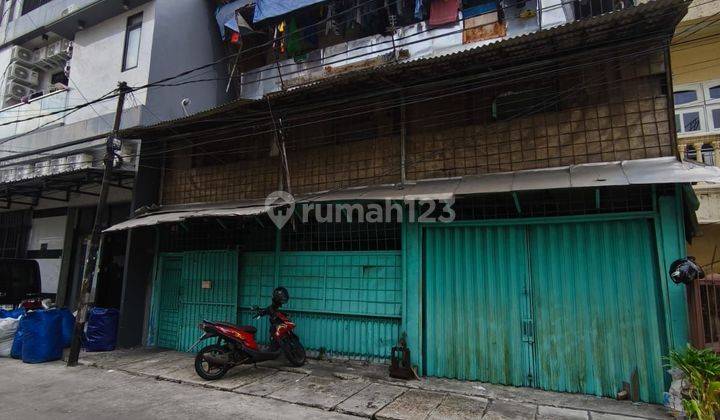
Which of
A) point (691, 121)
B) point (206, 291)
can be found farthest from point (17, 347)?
point (691, 121)

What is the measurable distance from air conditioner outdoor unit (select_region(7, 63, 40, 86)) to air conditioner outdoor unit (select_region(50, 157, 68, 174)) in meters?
5.23

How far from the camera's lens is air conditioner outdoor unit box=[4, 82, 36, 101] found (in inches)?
573

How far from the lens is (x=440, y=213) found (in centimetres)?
677

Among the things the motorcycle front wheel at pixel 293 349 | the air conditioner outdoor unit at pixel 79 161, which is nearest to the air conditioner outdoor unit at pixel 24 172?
the air conditioner outdoor unit at pixel 79 161

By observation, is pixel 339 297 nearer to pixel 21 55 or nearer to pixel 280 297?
pixel 280 297

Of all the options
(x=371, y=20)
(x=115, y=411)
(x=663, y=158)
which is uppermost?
(x=371, y=20)

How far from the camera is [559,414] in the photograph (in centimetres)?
495

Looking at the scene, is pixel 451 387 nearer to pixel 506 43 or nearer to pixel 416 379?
pixel 416 379

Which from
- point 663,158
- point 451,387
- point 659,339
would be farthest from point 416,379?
point 663,158

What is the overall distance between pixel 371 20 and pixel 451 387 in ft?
27.6

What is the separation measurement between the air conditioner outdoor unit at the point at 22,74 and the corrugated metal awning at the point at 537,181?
39.0ft

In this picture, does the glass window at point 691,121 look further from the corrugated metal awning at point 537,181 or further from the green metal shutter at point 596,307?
the green metal shutter at point 596,307

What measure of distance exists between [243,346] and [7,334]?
18.4ft

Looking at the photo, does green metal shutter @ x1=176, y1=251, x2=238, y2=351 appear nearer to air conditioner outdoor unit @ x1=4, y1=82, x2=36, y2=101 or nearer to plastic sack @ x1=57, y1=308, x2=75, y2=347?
plastic sack @ x1=57, y1=308, x2=75, y2=347
